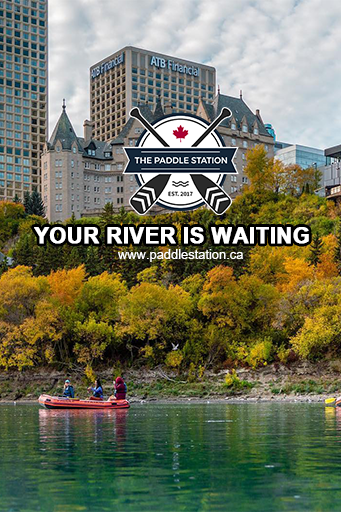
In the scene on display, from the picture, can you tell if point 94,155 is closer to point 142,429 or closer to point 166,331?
point 166,331

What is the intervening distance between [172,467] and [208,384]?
192ft

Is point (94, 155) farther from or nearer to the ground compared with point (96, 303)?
farther from the ground

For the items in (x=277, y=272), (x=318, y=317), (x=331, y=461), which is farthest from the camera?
(x=277, y=272)

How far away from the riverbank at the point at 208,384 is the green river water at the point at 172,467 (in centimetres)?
3564

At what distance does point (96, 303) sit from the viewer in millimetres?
93438

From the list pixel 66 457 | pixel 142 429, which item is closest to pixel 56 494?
pixel 66 457

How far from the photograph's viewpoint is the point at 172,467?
25.1 m

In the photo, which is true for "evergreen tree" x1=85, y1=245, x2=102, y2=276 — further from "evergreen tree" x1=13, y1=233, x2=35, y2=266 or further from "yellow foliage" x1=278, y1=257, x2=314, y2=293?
"yellow foliage" x1=278, y1=257, x2=314, y2=293

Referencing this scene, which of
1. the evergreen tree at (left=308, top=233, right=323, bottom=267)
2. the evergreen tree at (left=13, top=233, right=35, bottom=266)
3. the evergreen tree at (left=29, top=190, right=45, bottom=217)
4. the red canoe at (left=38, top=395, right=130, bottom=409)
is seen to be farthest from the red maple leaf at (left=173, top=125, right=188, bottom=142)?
the evergreen tree at (left=29, top=190, right=45, bottom=217)

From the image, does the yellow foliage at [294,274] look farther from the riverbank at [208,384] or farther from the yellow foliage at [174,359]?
the yellow foliage at [174,359]

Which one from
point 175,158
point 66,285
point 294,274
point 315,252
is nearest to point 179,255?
point 294,274

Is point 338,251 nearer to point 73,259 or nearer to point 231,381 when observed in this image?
point 231,381

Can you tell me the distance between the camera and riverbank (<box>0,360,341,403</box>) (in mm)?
78000

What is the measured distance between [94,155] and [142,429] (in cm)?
16178
